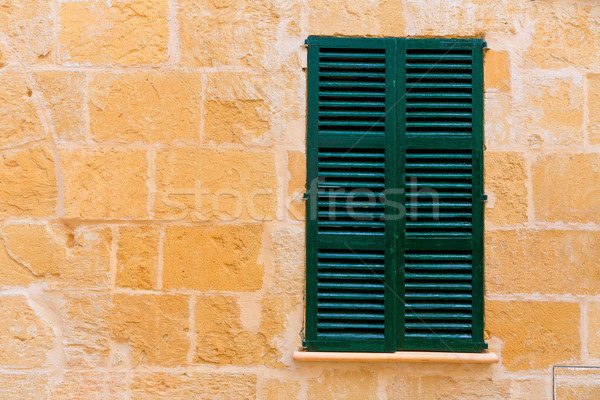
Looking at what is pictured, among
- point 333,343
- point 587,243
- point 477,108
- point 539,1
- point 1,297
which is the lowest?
point 333,343

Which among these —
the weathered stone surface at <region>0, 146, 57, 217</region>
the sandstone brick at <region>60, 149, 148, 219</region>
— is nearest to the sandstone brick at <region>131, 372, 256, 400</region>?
the sandstone brick at <region>60, 149, 148, 219</region>

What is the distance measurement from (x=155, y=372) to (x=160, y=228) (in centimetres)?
74

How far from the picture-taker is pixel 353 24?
7.89ft

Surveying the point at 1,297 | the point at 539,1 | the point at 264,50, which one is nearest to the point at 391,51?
the point at 264,50

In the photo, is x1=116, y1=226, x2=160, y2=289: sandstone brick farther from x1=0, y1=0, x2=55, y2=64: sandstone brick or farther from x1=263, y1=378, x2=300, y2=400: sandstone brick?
x1=0, y1=0, x2=55, y2=64: sandstone brick

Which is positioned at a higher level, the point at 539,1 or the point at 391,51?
the point at 539,1

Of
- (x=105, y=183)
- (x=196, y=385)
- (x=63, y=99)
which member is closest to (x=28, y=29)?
(x=63, y=99)

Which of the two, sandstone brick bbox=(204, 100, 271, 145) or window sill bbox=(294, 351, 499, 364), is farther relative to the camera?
sandstone brick bbox=(204, 100, 271, 145)

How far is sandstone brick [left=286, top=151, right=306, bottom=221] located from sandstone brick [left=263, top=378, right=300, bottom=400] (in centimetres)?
85

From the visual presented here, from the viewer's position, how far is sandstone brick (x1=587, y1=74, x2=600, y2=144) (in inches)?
93.5

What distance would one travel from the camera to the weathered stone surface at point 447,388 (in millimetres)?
2340

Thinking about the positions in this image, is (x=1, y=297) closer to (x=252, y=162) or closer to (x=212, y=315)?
(x=212, y=315)

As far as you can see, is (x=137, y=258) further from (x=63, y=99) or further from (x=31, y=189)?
(x=63, y=99)

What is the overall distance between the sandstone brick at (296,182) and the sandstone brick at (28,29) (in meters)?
1.40
